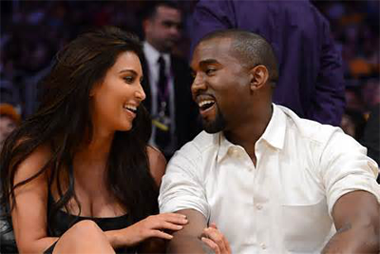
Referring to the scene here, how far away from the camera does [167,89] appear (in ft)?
13.4

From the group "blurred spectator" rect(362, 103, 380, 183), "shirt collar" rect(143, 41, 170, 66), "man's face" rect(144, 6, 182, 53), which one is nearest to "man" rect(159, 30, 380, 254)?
"blurred spectator" rect(362, 103, 380, 183)

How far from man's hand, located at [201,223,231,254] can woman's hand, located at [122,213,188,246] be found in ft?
0.32

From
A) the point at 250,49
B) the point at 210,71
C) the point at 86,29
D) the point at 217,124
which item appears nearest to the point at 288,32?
the point at 250,49

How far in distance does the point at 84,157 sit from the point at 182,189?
0.50m

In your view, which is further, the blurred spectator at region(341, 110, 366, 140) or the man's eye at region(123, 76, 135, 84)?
the blurred spectator at region(341, 110, 366, 140)

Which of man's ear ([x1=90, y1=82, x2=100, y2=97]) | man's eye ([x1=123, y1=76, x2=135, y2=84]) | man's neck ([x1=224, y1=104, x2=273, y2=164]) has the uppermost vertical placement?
man's eye ([x1=123, y1=76, x2=135, y2=84])

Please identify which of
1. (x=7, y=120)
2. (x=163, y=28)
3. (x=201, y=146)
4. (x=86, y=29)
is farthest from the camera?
(x=86, y=29)

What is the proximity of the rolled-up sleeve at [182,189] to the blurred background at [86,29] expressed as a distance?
3512 mm

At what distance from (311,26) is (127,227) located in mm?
1175

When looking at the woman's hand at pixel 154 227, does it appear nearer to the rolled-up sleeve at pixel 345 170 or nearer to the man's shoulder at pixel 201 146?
the man's shoulder at pixel 201 146

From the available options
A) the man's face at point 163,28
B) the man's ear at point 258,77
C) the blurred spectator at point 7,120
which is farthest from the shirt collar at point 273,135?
the blurred spectator at point 7,120

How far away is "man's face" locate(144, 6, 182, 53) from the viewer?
438cm

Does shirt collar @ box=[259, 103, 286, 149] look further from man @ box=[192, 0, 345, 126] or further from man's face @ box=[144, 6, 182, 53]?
man's face @ box=[144, 6, 182, 53]

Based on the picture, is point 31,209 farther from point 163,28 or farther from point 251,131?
point 163,28
